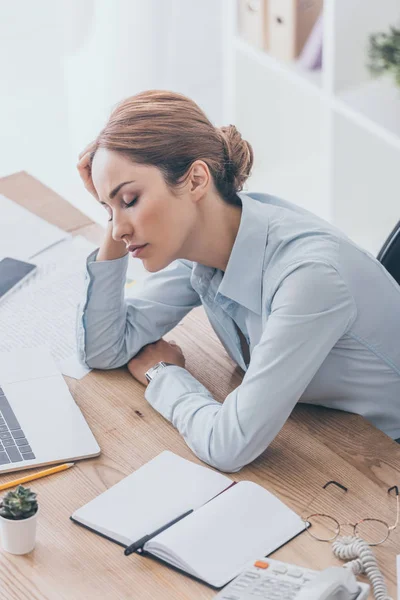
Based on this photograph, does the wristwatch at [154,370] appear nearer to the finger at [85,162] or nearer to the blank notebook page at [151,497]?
the blank notebook page at [151,497]

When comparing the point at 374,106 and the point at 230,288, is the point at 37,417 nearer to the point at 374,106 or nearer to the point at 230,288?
the point at 230,288

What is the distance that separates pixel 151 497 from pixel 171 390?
0.25m

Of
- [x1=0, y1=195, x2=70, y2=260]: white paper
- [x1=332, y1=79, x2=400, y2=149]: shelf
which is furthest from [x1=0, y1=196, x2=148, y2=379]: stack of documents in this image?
[x1=332, y1=79, x2=400, y2=149]: shelf

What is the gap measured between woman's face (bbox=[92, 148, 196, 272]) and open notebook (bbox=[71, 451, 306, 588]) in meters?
0.38

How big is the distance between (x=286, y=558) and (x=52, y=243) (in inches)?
40.1

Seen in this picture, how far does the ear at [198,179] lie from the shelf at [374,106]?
5.23ft

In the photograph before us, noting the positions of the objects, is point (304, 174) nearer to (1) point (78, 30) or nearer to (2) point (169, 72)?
(2) point (169, 72)

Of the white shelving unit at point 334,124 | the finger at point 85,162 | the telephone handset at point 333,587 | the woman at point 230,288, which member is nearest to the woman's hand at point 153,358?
the woman at point 230,288

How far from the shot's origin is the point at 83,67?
12.2ft

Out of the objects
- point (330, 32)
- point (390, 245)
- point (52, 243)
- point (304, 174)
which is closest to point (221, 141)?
point (390, 245)

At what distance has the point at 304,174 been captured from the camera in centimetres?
349

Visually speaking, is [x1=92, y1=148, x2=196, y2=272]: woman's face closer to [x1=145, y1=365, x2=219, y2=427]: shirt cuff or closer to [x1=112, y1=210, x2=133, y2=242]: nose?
[x1=112, y1=210, x2=133, y2=242]: nose

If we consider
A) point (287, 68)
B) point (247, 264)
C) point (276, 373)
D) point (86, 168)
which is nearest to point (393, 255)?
point (247, 264)

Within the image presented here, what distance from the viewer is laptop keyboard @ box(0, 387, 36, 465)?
134 cm
